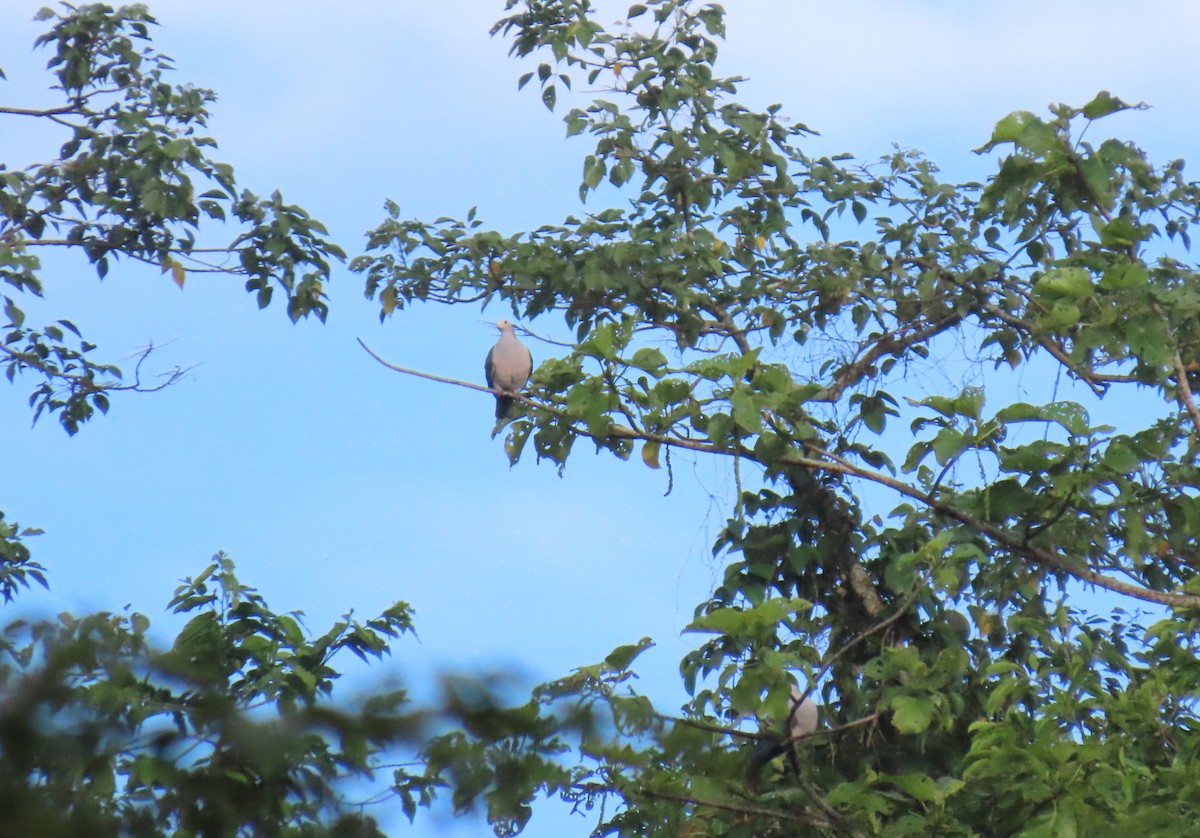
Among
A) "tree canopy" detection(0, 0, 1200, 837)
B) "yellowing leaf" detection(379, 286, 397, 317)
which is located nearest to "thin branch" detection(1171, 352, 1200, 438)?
"tree canopy" detection(0, 0, 1200, 837)

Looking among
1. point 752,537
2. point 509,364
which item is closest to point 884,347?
point 752,537

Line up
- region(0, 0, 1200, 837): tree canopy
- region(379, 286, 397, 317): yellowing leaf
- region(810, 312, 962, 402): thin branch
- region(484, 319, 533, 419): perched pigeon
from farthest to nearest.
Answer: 1. region(484, 319, 533, 419): perched pigeon
2. region(379, 286, 397, 317): yellowing leaf
3. region(810, 312, 962, 402): thin branch
4. region(0, 0, 1200, 837): tree canopy

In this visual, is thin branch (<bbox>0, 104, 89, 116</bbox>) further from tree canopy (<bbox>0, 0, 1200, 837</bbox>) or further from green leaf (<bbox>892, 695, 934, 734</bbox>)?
green leaf (<bbox>892, 695, 934, 734</bbox>)

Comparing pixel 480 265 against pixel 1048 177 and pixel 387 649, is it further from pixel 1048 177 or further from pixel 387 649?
pixel 1048 177

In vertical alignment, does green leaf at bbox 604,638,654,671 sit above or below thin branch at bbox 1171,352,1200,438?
below

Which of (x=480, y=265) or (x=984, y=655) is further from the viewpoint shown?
(x=480, y=265)

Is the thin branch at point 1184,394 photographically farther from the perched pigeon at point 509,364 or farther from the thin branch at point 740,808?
the perched pigeon at point 509,364

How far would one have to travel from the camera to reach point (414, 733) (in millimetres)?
1738

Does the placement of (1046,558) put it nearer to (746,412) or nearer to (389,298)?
(746,412)

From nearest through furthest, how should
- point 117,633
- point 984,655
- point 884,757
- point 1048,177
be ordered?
point 117,633, point 1048,177, point 884,757, point 984,655

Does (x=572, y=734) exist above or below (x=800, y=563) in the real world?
below

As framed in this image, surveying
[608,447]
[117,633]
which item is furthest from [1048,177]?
[117,633]

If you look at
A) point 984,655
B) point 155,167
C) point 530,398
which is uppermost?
point 155,167

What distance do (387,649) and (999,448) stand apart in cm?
220
